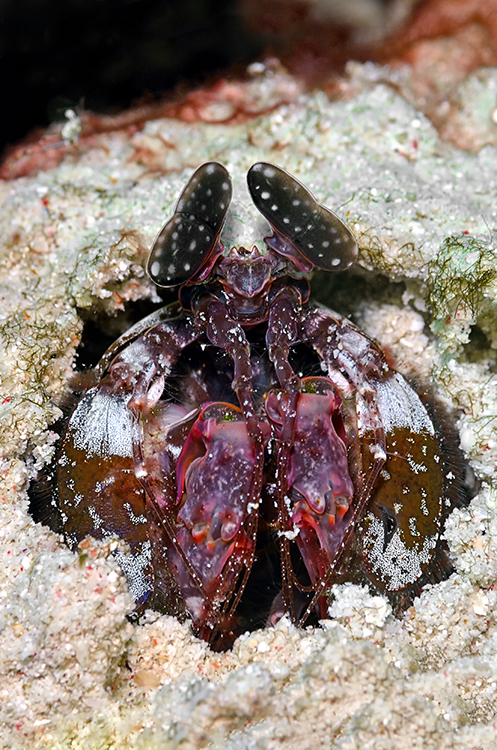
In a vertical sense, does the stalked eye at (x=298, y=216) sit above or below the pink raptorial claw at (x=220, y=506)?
above

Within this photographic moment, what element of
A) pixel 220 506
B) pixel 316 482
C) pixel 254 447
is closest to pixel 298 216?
pixel 254 447

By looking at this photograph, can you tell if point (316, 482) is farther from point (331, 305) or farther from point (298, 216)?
point (331, 305)

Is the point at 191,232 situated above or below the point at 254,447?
above

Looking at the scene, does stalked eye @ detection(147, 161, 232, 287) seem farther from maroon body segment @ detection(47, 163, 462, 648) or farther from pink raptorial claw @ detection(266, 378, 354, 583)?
pink raptorial claw @ detection(266, 378, 354, 583)

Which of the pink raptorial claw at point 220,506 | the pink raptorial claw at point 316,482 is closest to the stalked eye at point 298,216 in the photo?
the pink raptorial claw at point 316,482

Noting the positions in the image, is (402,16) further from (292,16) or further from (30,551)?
(30,551)

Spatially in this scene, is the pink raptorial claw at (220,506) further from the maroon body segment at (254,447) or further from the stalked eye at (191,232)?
the stalked eye at (191,232)
